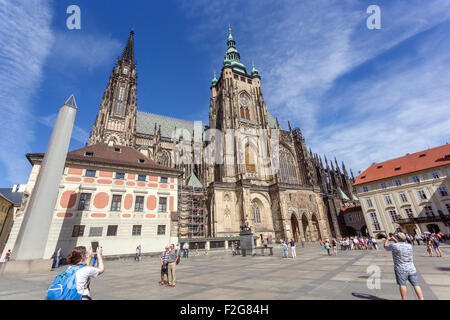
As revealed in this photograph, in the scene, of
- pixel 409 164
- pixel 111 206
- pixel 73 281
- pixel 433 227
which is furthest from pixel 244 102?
pixel 73 281

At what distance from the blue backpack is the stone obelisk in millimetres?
11550

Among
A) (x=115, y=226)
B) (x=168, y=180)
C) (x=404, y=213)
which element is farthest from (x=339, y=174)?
(x=115, y=226)

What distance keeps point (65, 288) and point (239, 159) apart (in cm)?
3274

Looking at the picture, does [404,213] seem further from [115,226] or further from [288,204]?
[115,226]

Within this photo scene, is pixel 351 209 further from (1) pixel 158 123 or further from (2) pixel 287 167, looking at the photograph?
(1) pixel 158 123

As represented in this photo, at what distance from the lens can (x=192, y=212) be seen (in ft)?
107

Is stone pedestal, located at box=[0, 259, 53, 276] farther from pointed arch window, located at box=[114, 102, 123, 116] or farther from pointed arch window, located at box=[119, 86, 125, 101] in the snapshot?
pointed arch window, located at box=[119, 86, 125, 101]

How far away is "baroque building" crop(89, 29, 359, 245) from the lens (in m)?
31.9

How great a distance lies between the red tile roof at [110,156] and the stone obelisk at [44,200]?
6614 mm

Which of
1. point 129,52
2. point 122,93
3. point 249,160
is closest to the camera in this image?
point 249,160

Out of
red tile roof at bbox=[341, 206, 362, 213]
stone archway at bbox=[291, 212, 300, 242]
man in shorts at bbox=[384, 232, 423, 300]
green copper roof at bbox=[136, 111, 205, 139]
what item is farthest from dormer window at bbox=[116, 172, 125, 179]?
red tile roof at bbox=[341, 206, 362, 213]

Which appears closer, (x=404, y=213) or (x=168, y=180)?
(x=168, y=180)

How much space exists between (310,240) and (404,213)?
1456 cm

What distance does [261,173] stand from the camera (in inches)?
1492
